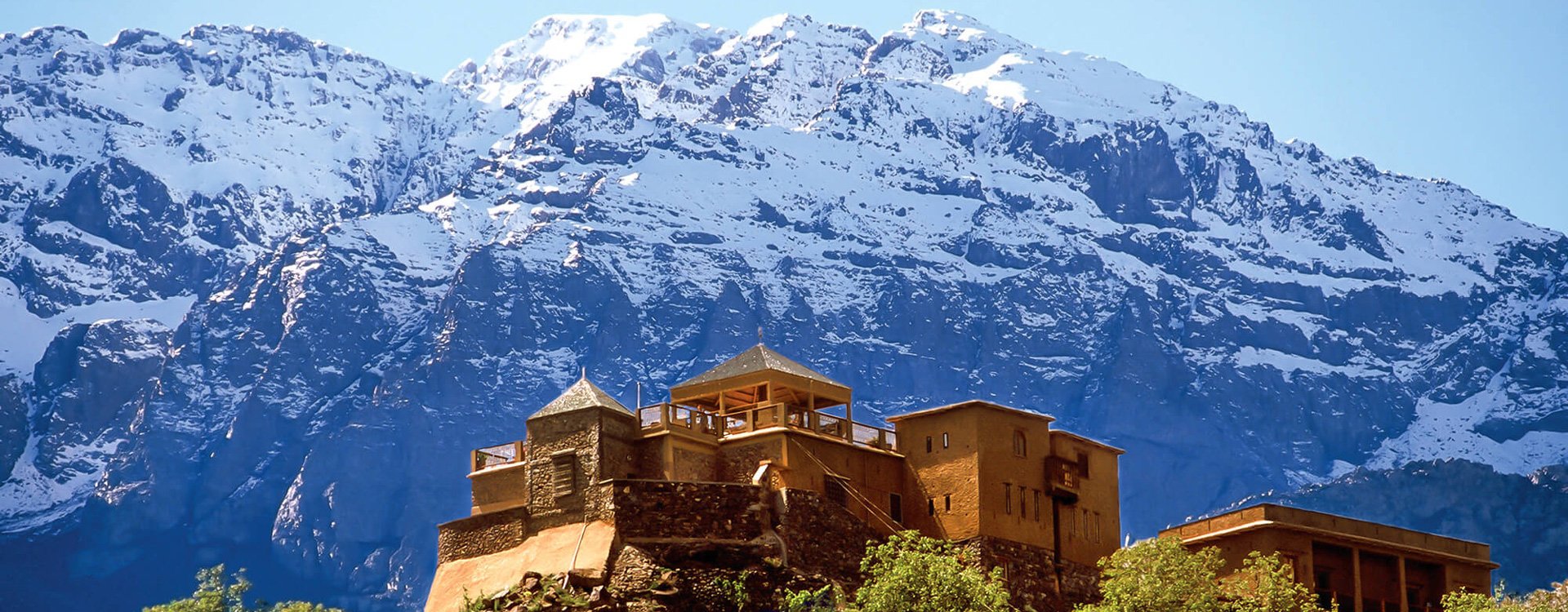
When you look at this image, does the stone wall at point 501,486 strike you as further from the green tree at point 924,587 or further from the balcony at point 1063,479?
the balcony at point 1063,479

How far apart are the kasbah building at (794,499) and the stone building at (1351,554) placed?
4.2 inches

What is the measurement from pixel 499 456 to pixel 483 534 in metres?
5.60

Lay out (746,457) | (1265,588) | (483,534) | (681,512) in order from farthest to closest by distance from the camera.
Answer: (746,457) < (483,534) < (1265,588) < (681,512)

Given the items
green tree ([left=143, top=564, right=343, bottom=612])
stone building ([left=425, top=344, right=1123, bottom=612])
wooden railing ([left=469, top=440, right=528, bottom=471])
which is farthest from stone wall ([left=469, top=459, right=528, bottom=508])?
green tree ([left=143, top=564, right=343, bottom=612])

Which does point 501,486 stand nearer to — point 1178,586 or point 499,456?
point 499,456

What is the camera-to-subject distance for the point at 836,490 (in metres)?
93.9

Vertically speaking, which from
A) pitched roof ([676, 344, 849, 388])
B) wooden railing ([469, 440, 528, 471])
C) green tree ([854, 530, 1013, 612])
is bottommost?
green tree ([854, 530, 1013, 612])

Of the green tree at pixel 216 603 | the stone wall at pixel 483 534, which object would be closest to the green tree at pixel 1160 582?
the stone wall at pixel 483 534

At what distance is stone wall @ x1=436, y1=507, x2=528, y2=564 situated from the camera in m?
90.5

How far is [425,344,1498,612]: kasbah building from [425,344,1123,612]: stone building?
0.24ft

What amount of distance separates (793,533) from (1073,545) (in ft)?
50.2

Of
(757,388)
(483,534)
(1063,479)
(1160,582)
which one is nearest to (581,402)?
(483,534)

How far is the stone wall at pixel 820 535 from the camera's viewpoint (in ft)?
292

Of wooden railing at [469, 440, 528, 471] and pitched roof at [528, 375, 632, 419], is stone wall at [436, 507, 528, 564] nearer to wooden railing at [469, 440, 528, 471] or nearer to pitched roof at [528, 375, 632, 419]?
wooden railing at [469, 440, 528, 471]
